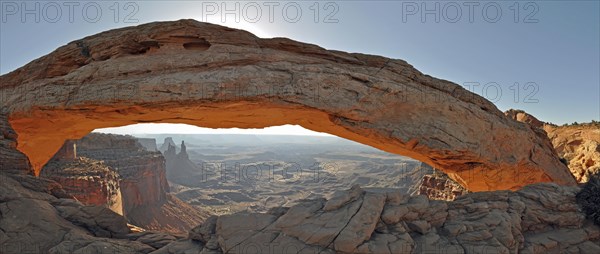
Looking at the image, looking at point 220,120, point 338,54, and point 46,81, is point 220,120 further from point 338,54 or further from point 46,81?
point 46,81

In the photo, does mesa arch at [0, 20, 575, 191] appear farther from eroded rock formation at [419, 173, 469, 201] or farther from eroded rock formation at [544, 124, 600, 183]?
eroded rock formation at [419, 173, 469, 201]

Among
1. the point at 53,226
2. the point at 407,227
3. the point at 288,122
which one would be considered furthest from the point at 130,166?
the point at 407,227

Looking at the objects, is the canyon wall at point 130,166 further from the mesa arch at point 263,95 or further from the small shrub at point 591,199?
the small shrub at point 591,199

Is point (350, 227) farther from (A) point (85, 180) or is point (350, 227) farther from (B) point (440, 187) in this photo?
(A) point (85, 180)

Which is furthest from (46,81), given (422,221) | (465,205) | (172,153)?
(172,153)

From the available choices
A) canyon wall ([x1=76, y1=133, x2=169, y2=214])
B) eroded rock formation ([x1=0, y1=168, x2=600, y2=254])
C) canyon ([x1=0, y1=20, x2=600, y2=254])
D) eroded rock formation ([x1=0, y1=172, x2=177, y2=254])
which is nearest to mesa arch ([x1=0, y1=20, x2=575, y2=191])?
canyon ([x1=0, y1=20, x2=600, y2=254])

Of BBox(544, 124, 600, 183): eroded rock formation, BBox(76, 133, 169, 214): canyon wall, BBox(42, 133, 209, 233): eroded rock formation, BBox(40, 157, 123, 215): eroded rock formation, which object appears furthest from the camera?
BBox(76, 133, 169, 214): canyon wall

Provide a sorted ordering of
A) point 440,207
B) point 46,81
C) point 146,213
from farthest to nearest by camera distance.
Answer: point 146,213 → point 46,81 → point 440,207
